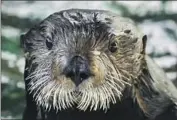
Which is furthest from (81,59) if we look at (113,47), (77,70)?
(113,47)

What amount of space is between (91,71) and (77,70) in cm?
4

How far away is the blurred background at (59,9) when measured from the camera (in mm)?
3295

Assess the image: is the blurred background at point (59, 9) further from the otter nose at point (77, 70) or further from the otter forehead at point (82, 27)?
the otter nose at point (77, 70)

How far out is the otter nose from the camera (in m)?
2.04

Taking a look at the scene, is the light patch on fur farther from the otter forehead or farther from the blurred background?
the blurred background

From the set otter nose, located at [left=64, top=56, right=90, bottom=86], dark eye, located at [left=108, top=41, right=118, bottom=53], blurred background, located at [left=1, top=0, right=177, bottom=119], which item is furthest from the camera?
blurred background, located at [left=1, top=0, right=177, bottom=119]

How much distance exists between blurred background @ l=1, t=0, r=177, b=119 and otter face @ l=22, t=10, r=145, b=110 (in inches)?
41.0

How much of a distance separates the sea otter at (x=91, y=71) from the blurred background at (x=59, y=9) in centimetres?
97

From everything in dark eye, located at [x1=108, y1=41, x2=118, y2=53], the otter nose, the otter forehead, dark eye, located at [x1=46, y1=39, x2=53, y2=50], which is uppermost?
the otter forehead

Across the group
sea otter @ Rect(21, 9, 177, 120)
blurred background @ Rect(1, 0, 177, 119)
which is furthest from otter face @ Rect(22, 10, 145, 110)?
blurred background @ Rect(1, 0, 177, 119)

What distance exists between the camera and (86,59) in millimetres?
2080

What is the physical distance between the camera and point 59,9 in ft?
11.7

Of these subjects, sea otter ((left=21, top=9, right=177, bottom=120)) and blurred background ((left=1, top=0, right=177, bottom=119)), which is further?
blurred background ((left=1, top=0, right=177, bottom=119))

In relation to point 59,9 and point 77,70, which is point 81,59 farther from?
point 59,9
